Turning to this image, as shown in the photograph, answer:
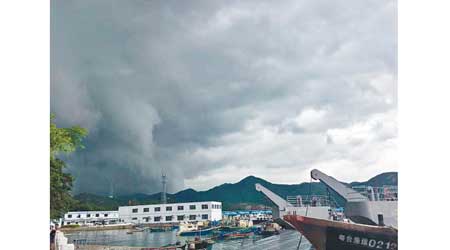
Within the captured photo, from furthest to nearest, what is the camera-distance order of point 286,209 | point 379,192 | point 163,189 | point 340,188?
point 163,189 → point 286,209 → point 340,188 → point 379,192

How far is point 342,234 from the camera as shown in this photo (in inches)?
165

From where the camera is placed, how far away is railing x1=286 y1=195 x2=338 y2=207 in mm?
4203

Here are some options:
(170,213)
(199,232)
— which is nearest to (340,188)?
(199,232)

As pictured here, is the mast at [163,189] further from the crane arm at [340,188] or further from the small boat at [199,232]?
the crane arm at [340,188]

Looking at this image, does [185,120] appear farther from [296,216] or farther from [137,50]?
[296,216]

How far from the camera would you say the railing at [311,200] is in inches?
165

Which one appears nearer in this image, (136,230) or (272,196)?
(272,196)

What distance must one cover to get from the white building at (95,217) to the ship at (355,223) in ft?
3.75

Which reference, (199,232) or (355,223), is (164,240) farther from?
(355,223)

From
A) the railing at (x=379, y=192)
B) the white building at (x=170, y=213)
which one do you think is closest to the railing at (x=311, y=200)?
the railing at (x=379, y=192)

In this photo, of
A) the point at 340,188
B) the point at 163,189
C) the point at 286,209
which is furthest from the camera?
the point at 163,189

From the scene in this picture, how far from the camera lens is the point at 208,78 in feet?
14.3

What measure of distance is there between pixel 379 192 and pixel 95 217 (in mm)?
1861
